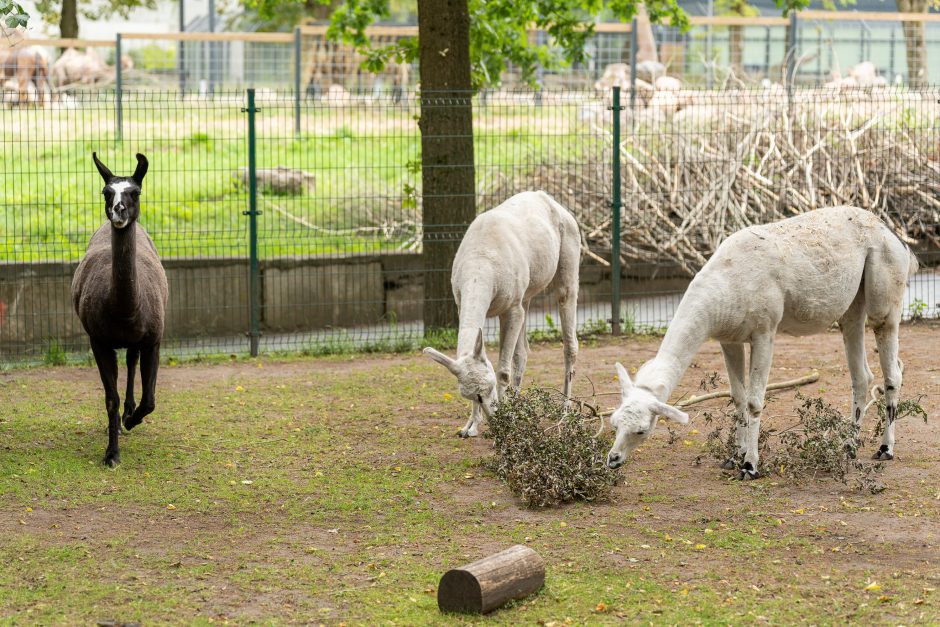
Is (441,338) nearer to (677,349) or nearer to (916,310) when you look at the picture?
(916,310)

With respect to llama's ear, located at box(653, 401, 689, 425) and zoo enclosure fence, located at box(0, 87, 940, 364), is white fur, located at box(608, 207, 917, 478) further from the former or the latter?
zoo enclosure fence, located at box(0, 87, 940, 364)

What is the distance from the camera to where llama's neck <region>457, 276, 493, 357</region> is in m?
7.16

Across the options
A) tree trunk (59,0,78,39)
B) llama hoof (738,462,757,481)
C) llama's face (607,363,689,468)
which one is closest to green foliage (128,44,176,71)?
tree trunk (59,0,78,39)

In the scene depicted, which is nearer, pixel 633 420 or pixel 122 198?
pixel 633 420

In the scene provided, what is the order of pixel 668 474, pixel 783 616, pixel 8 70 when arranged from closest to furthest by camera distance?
pixel 783 616
pixel 668 474
pixel 8 70

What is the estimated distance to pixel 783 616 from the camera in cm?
484

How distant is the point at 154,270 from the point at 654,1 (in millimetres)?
7702

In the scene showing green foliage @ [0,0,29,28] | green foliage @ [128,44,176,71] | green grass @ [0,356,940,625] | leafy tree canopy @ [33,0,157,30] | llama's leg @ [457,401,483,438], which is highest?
leafy tree canopy @ [33,0,157,30]

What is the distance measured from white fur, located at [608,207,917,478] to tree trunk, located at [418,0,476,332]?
4.88m

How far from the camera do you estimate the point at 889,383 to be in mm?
7285

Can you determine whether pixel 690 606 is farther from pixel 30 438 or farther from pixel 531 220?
pixel 30 438

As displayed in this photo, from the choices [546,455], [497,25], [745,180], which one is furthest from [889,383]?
[497,25]

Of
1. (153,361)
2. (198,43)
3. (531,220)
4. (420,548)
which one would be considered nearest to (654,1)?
(531,220)

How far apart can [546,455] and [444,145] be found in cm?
549
